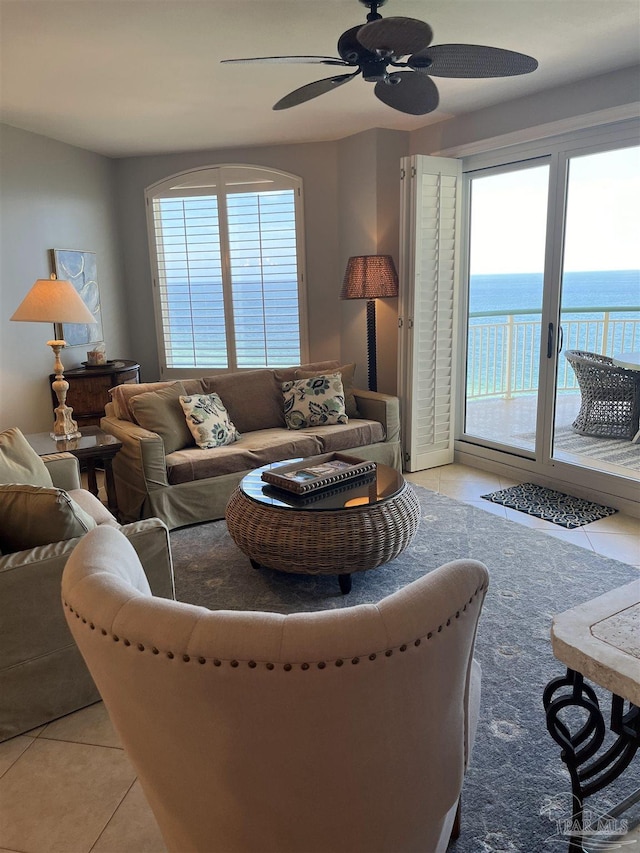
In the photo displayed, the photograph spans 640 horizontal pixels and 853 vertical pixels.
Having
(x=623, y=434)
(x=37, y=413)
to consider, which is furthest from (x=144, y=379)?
(x=623, y=434)

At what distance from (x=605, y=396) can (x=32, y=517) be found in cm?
376

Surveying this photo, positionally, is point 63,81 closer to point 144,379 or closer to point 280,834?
point 144,379

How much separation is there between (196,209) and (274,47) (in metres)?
2.70

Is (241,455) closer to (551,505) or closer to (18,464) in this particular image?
(18,464)

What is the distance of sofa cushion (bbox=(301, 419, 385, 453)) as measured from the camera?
4145 millimetres

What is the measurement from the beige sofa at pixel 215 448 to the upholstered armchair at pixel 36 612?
1.40 metres

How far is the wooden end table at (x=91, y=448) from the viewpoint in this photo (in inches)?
133

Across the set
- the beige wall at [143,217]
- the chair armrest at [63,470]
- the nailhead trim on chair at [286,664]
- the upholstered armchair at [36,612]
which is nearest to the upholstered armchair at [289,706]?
the nailhead trim on chair at [286,664]

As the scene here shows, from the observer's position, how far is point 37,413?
479cm

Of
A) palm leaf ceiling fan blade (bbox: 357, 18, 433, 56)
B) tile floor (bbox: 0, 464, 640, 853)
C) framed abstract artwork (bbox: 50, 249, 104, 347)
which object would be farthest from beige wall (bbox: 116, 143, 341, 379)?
tile floor (bbox: 0, 464, 640, 853)

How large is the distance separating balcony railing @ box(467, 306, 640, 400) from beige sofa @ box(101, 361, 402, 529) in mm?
1032

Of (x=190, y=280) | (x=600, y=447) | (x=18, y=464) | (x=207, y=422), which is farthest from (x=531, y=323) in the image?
(x=18, y=464)

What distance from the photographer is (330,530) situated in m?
2.74

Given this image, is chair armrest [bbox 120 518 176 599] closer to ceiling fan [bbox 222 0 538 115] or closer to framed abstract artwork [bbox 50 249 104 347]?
ceiling fan [bbox 222 0 538 115]
